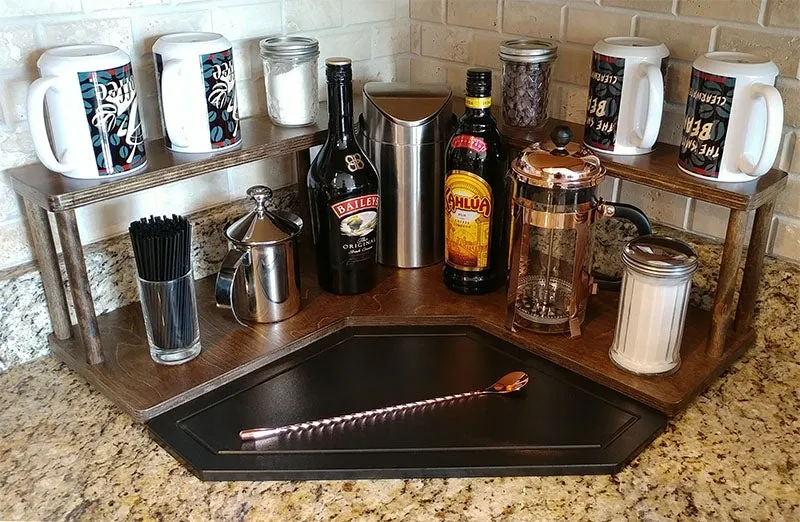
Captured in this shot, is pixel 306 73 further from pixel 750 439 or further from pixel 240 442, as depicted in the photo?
pixel 750 439

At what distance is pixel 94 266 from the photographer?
43.4 inches

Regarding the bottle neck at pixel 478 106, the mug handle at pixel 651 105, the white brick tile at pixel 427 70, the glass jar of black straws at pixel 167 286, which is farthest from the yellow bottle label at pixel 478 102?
the glass jar of black straws at pixel 167 286

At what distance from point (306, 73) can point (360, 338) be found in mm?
406

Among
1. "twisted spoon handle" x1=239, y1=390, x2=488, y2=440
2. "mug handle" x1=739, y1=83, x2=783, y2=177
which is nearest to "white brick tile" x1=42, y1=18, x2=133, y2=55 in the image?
"twisted spoon handle" x1=239, y1=390, x2=488, y2=440

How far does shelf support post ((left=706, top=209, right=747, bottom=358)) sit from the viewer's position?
945 millimetres

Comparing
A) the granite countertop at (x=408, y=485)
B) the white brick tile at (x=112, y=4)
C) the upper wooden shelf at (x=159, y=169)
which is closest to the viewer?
the granite countertop at (x=408, y=485)

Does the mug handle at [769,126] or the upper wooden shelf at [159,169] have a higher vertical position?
the mug handle at [769,126]

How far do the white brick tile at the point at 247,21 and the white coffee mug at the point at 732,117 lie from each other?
25.4 inches

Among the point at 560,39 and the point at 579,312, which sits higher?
the point at 560,39

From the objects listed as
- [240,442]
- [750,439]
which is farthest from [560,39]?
[240,442]

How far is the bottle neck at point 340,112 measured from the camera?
3.55 ft


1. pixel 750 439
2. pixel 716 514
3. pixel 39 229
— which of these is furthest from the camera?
pixel 39 229

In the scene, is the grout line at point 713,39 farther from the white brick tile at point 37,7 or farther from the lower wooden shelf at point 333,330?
the white brick tile at point 37,7

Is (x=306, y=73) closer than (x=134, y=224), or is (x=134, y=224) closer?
(x=134, y=224)
